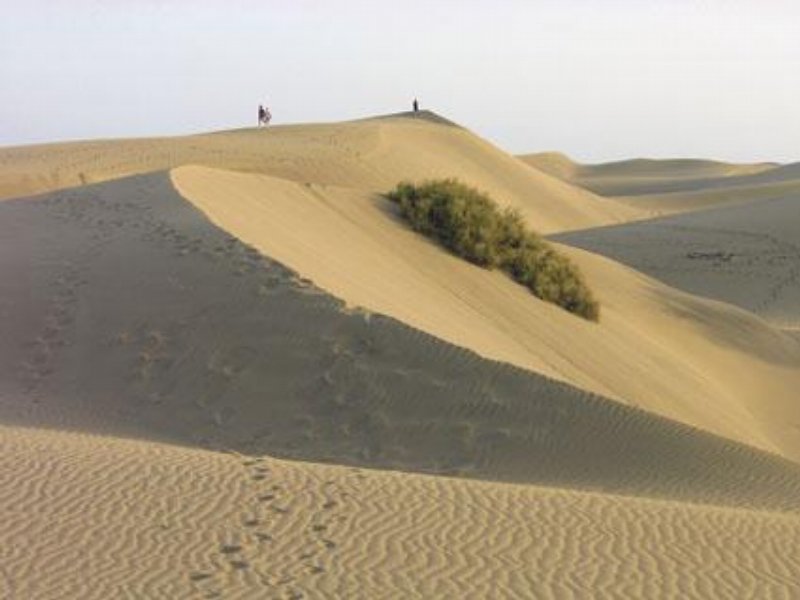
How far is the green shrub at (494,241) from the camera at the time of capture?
20.9m

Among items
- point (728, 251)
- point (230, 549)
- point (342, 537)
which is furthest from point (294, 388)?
point (728, 251)

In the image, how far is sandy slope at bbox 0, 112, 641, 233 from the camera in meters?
A: 45.2

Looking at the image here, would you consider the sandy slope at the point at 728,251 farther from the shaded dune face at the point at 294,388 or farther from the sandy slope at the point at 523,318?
the shaded dune face at the point at 294,388

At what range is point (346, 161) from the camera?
4866cm

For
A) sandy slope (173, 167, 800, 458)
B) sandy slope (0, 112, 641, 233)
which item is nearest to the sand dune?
sandy slope (0, 112, 641, 233)

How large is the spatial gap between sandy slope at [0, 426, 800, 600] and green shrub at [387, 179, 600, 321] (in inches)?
417

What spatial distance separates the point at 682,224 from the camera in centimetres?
4338

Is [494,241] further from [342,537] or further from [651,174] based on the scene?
[651,174]

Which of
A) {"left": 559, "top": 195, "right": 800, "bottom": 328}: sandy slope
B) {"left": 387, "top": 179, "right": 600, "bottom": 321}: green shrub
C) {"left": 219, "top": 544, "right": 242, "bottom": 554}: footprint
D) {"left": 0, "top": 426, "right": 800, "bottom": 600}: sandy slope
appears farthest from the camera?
{"left": 559, "top": 195, "right": 800, "bottom": 328}: sandy slope

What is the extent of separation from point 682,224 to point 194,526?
119 feet

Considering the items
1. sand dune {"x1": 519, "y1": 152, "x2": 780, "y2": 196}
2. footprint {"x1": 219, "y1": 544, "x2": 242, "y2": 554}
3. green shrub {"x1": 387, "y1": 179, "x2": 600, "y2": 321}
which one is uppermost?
green shrub {"x1": 387, "y1": 179, "x2": 600, "y2": 321}

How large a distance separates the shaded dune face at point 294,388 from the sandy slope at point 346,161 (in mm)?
24020

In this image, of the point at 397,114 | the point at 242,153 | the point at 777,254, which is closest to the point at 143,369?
the point at 777,254

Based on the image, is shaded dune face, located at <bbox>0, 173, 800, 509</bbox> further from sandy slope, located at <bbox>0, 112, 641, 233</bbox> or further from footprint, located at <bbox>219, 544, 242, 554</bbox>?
sandy slope, located at <bbox>0, 112, 641, 233</bbox>
